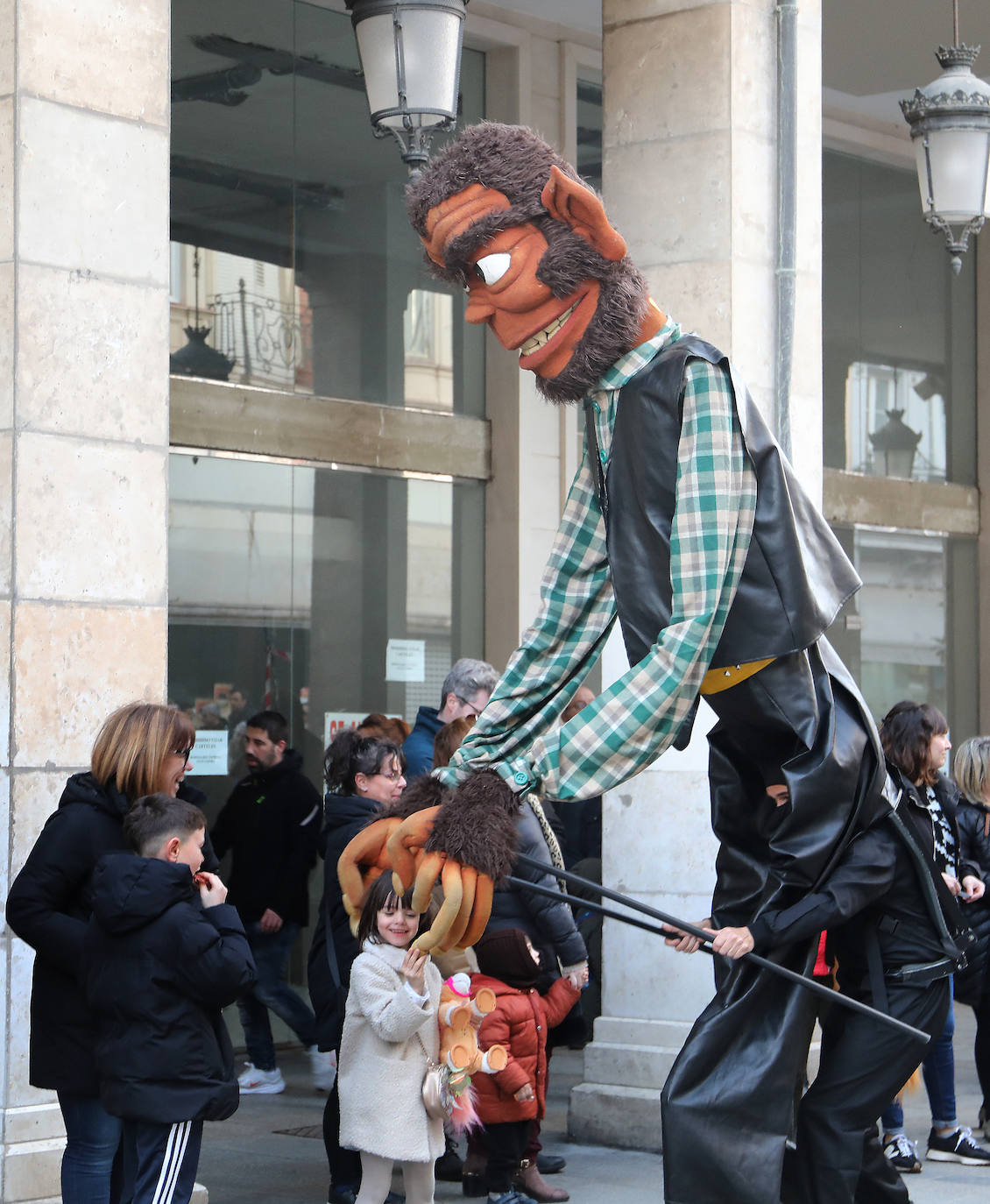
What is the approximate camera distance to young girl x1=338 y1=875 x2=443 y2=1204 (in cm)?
554

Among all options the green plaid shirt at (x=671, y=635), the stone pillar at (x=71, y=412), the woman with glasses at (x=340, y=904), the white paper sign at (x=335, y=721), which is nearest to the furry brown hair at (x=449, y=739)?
the woman with glasses at (x=340, y=904)

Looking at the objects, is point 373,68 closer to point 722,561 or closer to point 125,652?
point 125,652

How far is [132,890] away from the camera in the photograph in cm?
464

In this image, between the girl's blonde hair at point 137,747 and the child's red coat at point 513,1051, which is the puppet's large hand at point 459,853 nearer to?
the girl's blonde hair at point 137,747

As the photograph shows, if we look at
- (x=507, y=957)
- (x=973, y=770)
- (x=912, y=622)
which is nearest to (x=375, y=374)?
(x=973, y=770)

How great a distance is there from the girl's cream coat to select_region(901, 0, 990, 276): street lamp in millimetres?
4666

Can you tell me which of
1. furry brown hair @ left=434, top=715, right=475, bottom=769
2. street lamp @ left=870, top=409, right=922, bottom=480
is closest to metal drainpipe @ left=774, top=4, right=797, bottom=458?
furry brown hair @ left=434, top=715, right=475, bottom=769

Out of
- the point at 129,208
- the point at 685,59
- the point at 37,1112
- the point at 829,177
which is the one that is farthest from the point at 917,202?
the point at 37,1112

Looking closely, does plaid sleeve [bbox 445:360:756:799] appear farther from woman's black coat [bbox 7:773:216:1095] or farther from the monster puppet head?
woman's black coat [bbox 7:773:216:1095]

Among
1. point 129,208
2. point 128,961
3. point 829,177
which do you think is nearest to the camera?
point 128,961

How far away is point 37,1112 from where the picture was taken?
5180 mm

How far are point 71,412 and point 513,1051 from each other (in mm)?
2699

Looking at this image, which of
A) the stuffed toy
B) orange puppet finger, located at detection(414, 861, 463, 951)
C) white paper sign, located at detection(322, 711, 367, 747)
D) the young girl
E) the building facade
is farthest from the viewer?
white paper sign, located at detection(322, 711, 367, 747)

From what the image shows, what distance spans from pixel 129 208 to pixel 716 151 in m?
2.63
